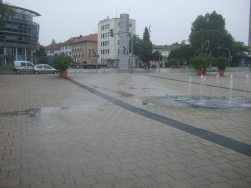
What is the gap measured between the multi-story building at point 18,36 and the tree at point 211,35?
148 ft

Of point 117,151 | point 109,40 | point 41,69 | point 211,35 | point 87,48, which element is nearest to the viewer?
point 117,151

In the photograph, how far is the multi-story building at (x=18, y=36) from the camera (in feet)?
202

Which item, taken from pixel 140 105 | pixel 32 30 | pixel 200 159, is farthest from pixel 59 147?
pixel 32 30

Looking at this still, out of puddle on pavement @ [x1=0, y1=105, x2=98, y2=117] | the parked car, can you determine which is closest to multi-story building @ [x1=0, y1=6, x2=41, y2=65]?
the parked car

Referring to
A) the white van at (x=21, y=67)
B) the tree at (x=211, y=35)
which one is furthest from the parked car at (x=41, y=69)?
the tree at (x=211, y=35)

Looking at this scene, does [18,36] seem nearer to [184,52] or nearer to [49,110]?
[184,52]

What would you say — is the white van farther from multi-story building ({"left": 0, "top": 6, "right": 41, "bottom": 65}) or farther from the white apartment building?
the white apartment building

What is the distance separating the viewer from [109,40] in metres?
→ 89.4

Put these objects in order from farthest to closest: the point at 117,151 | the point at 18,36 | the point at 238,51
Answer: the point at 238,51 → the point at 18,36 → the point at 117,151

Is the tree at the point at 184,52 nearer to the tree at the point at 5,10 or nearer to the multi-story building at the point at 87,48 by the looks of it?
the multi-story building at the point at 87,48

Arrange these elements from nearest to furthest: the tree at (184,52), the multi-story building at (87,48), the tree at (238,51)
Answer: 1. the tree at (238,51)
2. the tree at (184,52)
3. the multi-story building at (87,48)

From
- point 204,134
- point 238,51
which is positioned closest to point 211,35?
point 238,51

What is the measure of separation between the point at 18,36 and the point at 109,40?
3307 cm

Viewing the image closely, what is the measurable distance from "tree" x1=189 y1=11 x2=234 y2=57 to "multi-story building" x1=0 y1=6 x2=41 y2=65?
45.0m
